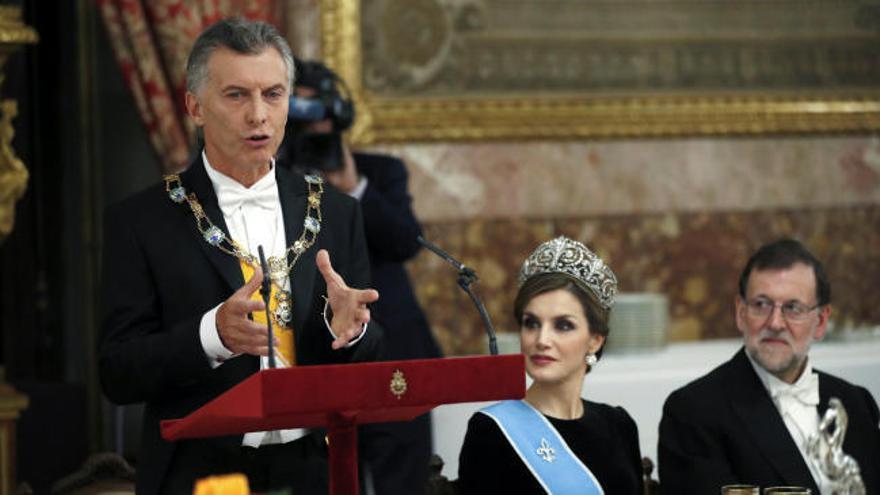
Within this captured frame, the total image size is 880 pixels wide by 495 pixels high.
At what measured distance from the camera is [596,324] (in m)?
3.62

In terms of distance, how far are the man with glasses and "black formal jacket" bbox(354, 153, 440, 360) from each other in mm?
1081

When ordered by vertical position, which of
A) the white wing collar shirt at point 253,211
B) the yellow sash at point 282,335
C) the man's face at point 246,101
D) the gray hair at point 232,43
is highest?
the gray hair at point 232,43

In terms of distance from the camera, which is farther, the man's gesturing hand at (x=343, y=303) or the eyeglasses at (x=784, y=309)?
the eyeglasses at (x=784, y=309)

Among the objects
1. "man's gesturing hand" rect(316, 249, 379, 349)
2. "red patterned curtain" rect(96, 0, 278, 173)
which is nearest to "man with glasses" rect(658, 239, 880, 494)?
"man's gesturing hand" rect(316, 249, 379, 349)

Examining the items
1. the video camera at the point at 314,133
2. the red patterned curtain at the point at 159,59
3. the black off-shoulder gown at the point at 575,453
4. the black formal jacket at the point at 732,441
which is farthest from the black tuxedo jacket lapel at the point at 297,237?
the red patterned curtain at the point at 159,59

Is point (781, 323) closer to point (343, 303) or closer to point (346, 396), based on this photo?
point (343, 303)

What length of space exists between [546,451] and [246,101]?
1125mm

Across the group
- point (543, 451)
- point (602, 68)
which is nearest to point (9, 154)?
point (543, 451)

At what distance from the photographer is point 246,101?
2688 millimetres

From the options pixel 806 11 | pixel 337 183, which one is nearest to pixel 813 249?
pixel 806 11

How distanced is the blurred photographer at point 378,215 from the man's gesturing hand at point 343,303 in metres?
1.86

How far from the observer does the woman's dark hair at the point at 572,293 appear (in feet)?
11.9

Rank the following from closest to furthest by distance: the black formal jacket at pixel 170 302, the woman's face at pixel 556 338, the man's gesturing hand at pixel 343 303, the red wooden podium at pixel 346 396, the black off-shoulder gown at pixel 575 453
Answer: the red wooden podium at pixel 346 396 < the man's gesturing hand at pixel 343 303 < the black formal jacket at pixel 170 302 < the black off-shoulder gown at pixel 575 453 < the woman's face at pixel 556 338

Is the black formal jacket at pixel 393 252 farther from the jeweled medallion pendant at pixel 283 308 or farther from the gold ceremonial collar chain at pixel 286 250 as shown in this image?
the jeweled medallion pendant at pixel 283 308
